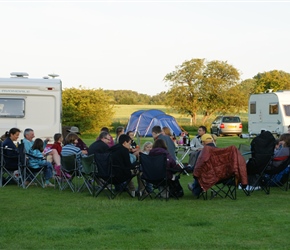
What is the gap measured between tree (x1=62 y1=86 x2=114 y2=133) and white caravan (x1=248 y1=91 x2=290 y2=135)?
9.81 meters

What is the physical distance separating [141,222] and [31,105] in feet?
25.7

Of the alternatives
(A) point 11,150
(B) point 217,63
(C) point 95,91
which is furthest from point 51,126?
(B) point 217,63

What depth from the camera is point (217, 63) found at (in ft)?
152

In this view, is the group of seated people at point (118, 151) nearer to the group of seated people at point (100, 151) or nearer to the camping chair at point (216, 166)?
the group of seated people at point (100, 151)

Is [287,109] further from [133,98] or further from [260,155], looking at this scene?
[133,98]

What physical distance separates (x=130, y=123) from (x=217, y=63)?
20.1 m

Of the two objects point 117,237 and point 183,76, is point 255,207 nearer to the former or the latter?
point 117,237

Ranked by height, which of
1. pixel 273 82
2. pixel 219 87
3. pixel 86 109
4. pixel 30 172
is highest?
pixel 273 82

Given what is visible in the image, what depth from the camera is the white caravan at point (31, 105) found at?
14.7m

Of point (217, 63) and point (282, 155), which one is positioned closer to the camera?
point (282, 155)

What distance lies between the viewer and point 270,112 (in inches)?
1053

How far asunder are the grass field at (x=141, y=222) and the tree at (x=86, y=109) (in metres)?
24.7

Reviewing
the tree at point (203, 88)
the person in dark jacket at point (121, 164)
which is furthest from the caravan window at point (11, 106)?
the tree at point (203, 88)

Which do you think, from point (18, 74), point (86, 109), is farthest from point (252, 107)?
point (18, 74)
